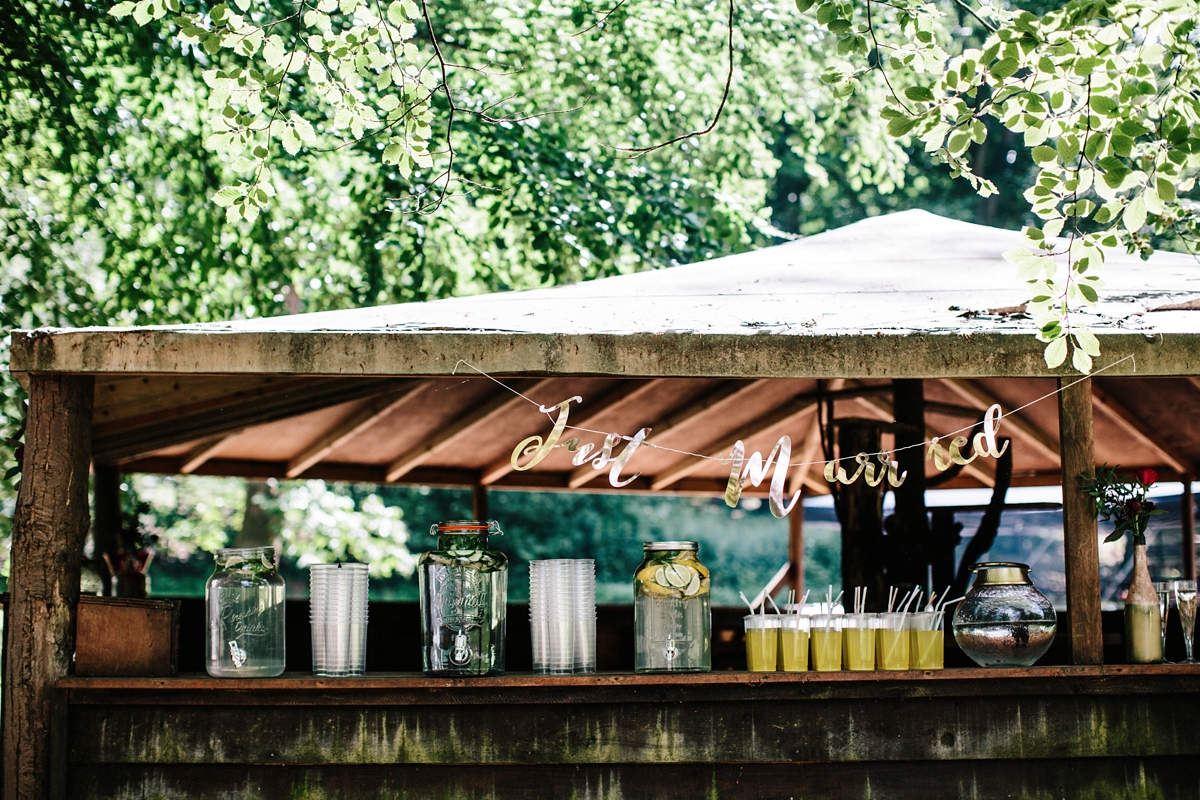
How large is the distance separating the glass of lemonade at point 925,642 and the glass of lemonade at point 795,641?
0.31 meters

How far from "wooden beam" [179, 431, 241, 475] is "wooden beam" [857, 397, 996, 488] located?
3327 mm

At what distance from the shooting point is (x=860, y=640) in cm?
319

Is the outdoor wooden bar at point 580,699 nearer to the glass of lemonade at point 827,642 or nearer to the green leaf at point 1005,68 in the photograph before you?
the glass of lemonade at point 827,642

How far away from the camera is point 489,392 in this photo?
533 centimetres

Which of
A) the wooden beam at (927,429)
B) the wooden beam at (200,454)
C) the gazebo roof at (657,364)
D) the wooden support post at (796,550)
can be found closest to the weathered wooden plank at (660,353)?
the gazebo roof at (657,364)

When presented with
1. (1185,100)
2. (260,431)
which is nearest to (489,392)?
(260,431)

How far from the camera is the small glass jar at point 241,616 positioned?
126 inches

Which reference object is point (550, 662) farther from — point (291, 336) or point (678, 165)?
point (678, 165)

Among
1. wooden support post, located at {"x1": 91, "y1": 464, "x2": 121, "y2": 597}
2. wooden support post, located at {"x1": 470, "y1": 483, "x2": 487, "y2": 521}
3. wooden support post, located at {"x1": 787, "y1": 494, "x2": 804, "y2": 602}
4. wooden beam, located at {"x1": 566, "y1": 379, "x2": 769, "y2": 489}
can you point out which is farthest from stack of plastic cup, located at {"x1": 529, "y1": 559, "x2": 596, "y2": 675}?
wooden support post, located at {"x1": 787, "y1": 494, "x2": 804, "y2": 602}

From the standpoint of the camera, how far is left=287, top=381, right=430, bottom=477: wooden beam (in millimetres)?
5098

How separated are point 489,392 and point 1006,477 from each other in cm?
236

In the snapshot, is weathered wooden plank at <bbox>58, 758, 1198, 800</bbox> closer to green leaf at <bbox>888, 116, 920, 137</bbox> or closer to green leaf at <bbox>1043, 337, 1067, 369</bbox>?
green leaf at <bbox>1043, 337, 1067, 369</bbox>

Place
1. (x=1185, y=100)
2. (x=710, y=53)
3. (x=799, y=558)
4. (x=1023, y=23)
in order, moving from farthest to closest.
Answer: (x=710, y=53), (x=799, y=558), (x=1185, y=100), (x=1023, y=23)

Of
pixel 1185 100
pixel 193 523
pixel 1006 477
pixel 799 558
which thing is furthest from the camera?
pixel 193 523
